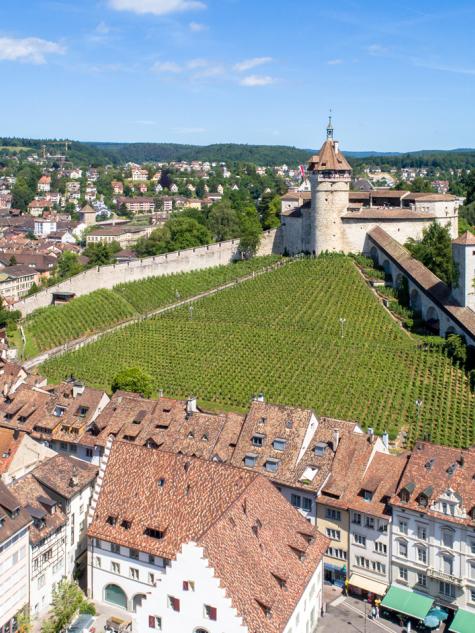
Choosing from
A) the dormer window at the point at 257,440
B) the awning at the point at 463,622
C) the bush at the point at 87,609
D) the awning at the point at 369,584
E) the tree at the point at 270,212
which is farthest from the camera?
the tree at the point at 270,212

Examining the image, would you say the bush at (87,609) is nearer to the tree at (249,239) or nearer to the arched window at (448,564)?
the arched window at (448,564)

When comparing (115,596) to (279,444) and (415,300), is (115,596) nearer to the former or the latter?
(279,444)

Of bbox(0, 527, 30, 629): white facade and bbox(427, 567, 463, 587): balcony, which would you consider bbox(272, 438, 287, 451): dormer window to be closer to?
bbox(427, 567, 463, 587): balcony

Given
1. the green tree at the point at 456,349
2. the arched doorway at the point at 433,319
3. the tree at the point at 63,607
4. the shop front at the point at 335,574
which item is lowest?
the shop front at the point at 335,574

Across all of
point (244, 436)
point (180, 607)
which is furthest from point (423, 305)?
point (180, 607)

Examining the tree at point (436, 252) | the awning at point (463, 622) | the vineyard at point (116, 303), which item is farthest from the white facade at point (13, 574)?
the tree at point (436, 252)

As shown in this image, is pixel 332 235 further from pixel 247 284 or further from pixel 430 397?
pixel 430 397

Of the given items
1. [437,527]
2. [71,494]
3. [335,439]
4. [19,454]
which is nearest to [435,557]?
[437,527]
